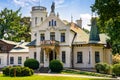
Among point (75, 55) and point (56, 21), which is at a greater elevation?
point (56, 21)

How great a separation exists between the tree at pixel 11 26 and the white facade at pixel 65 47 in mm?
28991

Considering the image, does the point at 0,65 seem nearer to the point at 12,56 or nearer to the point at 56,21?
the point at 12,56

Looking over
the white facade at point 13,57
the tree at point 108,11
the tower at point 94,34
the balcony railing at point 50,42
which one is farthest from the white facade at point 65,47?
the tree at point 108,11

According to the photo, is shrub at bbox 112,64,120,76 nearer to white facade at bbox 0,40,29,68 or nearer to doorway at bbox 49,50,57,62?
doorway at bbox 49,50,57,62

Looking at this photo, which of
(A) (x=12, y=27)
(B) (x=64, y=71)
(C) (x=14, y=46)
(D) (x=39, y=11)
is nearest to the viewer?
(B) (x=64, y=71)

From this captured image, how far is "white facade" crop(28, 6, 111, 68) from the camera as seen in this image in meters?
49.9

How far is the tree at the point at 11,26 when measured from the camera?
79.9 meters

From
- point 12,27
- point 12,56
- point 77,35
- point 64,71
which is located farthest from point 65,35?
point 12,27

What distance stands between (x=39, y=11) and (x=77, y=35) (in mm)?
9883

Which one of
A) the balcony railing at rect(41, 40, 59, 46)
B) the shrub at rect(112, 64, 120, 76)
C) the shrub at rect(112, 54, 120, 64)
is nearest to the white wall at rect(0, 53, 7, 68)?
the balcony railing at rect(41, 40, 59, 46)

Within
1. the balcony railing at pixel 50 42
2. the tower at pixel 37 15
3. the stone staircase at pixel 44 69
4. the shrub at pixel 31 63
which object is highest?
the tower at pixel 37 15

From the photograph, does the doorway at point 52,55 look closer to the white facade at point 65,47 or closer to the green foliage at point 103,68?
the white facade at point 65,47

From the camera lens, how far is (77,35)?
5238 centimetres

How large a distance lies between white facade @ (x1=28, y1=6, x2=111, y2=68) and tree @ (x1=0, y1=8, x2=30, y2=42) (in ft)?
95.1
